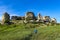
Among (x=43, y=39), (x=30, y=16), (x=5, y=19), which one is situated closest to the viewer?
(x=43, y=39)

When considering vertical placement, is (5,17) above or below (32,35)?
above

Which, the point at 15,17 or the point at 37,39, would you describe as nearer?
the point at 37,39

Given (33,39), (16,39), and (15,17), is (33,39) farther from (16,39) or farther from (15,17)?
(15,17)

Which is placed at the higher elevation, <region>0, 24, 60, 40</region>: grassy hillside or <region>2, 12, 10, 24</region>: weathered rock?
<region>2, 12, 10, 24</region>: weathered rock

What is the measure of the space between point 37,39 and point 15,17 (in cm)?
12040

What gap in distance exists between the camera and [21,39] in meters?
42.2

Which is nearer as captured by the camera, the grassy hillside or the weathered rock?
the grassy hillside

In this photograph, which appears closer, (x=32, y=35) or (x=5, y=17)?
(x=32, y=35)

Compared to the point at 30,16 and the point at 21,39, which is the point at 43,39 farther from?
the point at 30,16

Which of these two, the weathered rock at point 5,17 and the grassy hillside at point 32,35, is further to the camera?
the weathered rock at point 5,17

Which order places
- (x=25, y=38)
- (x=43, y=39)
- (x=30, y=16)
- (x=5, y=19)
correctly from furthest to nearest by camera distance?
1. (x=30, y=16)
2. (x=5, y=19)
3. (x=25, y=38)
4. (x=43, y=39)

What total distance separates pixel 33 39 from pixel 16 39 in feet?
14.1

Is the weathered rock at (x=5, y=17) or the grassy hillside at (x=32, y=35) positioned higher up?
the weathered rock at (x=5, y=17)

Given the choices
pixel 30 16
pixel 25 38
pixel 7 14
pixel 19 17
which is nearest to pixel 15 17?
pixel 19 17
